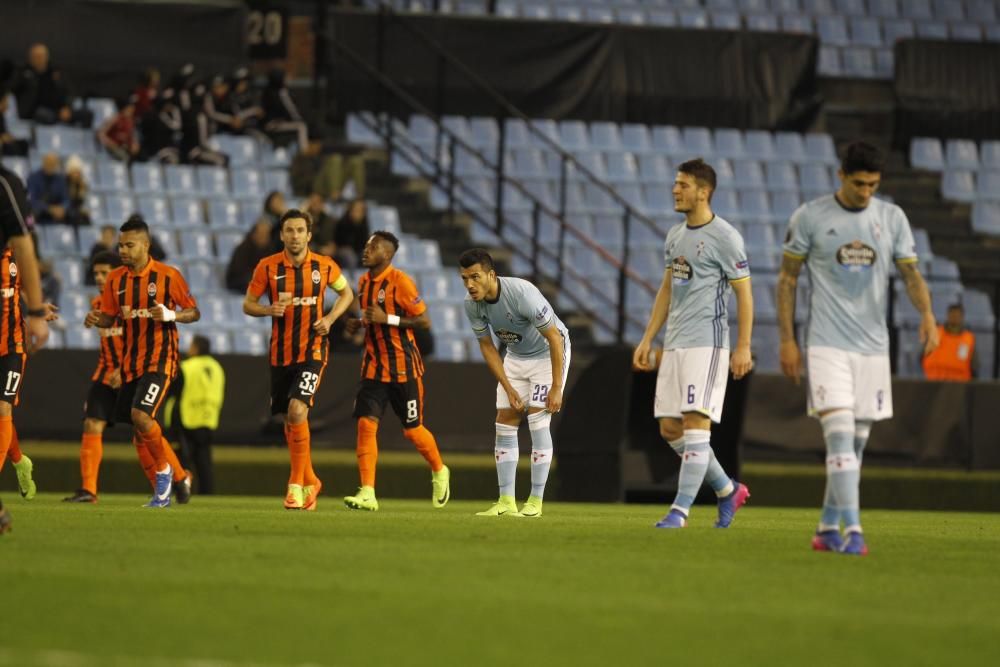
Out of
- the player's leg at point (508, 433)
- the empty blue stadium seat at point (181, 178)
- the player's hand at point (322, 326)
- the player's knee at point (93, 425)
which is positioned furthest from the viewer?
the empty blue stadium seat at point (181, 178)

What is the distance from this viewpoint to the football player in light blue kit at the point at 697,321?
10508mm

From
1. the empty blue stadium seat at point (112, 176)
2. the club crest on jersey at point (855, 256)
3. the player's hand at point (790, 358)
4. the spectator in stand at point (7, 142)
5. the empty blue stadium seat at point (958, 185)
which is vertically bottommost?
the player's hand at point (790, 358)

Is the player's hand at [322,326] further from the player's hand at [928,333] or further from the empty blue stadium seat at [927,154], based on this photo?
the empty blue stadium seat at [927,154]

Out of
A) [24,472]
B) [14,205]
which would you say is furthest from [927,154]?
[14,205]

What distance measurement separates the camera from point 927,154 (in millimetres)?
28641

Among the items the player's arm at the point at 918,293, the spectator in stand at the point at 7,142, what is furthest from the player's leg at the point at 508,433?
the spectator in stand at the point at 7,142

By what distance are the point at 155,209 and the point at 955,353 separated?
32.2 feet

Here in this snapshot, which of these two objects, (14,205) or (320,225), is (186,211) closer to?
(320,225)

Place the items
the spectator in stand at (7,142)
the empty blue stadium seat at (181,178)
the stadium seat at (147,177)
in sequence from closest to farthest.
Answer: the spectator in stand at (7,142) < the stadium seat at (147,177) < the empty blue stadium seat at (181,178)

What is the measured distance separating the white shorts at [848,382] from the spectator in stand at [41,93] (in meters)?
16.0

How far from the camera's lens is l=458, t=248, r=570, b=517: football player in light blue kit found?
473 inches

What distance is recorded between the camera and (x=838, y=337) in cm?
904

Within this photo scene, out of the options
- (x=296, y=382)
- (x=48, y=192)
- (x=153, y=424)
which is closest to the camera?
(x=296, y=382)

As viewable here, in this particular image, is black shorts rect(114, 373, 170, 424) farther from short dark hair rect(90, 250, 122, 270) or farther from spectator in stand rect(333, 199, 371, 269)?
spectator in stand rect(333, 199, 371, 269)
